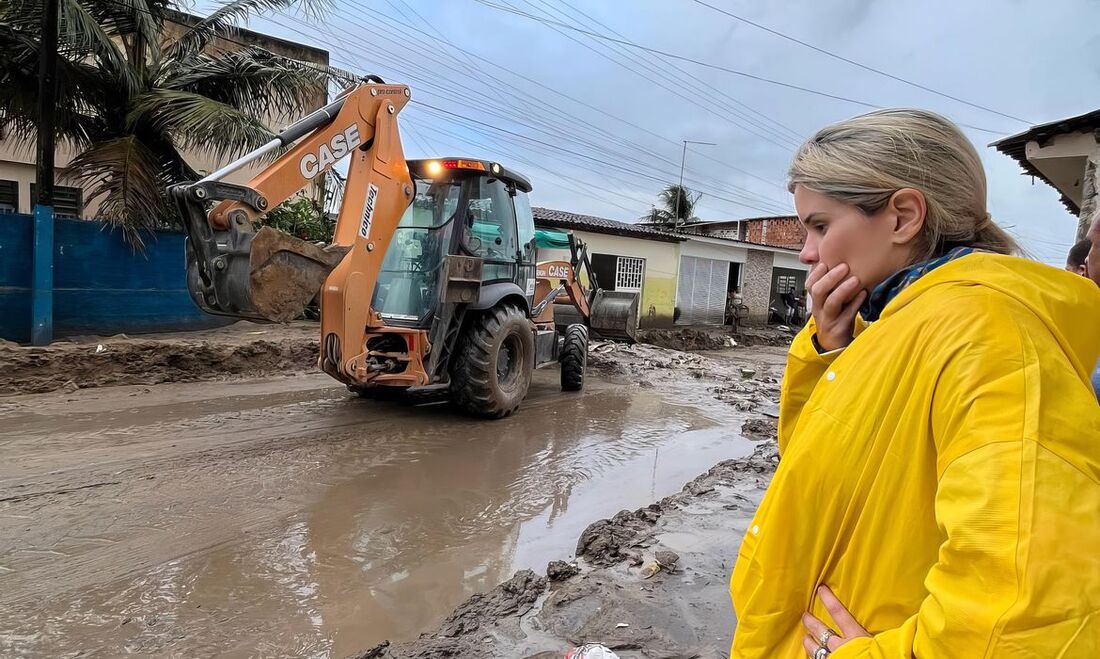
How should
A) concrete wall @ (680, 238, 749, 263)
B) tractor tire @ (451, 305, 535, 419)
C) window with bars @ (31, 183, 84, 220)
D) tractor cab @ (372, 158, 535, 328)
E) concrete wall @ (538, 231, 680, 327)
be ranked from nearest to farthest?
tractor cab @ (372, 158, 535, 328)
tractor tire @ (451, 305, 535, 419)
window with bars @ (31, 183, 84, 220)
concrete wall @ (538, 231, 680, 327)
concrete wall @ (680, 238, 749, 263)

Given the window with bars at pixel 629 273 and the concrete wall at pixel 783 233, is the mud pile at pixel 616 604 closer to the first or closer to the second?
the window with bars at pixel 629 273

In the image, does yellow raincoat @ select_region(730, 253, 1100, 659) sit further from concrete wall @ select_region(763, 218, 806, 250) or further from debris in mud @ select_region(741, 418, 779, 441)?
concrete wall @ select_region(763, 218, 806, 250)

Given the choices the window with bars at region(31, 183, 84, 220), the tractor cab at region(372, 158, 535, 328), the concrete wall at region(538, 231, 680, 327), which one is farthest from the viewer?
the concrete wall at region(538, 231, 680, 327)

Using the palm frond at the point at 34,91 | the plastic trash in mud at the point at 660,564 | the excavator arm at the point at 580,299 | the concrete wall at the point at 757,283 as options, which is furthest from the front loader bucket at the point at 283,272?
the concrete wall at the point at 757,283

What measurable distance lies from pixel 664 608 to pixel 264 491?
3.05 m

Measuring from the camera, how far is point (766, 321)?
23234mm

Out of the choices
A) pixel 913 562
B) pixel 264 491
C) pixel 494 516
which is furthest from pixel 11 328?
pixel 913 562

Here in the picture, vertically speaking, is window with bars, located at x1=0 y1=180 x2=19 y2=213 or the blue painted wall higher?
window with bars, located at x1=0 y1=180 x2=19 y2=213

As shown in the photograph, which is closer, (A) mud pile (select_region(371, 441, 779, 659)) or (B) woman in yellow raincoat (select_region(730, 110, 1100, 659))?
(B) woman in yellow raincoat (select_region(730, 110, 1100, 659))

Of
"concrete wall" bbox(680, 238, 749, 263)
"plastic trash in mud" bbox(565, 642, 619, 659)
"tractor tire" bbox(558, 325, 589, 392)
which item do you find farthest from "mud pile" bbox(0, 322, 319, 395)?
"concrete wall" bbox(680, 238, 749, 263)

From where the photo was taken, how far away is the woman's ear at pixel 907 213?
3.65 feet

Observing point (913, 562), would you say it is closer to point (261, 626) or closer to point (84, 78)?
point (261, 626)

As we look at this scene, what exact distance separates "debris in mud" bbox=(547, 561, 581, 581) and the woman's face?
105 inches

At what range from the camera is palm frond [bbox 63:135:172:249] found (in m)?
9.39
